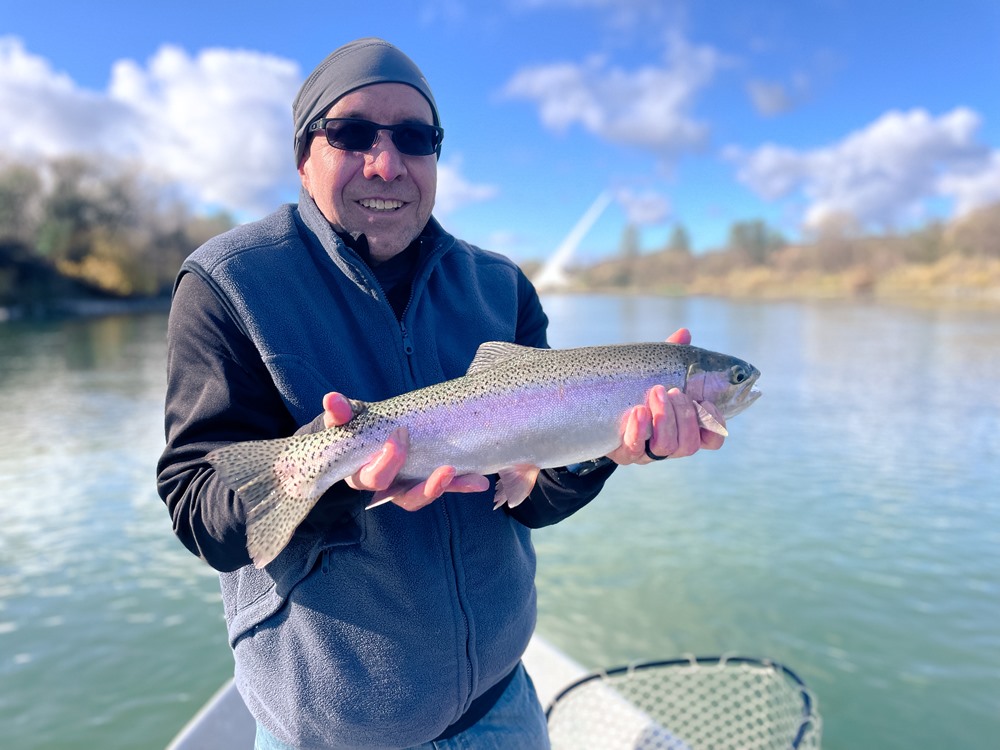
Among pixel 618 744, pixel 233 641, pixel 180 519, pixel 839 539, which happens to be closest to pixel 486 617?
pixel 233 641

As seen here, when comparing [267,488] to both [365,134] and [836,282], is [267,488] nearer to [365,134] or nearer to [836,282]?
[365,134]

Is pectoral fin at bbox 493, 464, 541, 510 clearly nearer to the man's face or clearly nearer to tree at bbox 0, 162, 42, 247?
the man's face

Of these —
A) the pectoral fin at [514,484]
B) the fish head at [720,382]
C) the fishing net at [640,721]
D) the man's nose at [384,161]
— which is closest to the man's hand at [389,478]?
the pectoral fin at [514,484]

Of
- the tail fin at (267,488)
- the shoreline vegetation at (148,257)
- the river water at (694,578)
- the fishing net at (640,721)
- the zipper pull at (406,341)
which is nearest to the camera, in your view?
Answer: the tail fin at (267,488)

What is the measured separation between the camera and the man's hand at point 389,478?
86.5 inches

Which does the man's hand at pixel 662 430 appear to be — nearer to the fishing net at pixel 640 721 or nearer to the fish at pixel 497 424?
the fish at pixel 497 424

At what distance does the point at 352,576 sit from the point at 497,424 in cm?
83

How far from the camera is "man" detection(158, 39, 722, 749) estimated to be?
2.22 meters

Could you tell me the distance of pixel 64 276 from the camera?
75.7 metres

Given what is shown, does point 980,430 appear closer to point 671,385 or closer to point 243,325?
point 671,385

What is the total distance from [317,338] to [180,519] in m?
0.75

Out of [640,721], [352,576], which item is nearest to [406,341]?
[352,576]

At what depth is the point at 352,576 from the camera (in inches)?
91.1

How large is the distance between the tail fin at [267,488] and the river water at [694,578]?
18.5ft
